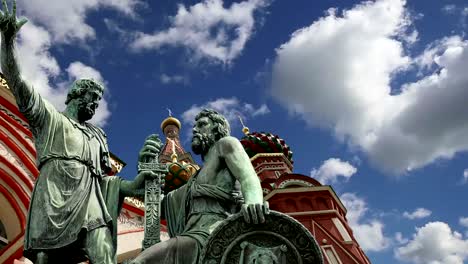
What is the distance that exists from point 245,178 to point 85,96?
1416 millimetres

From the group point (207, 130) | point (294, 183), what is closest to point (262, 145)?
point (294, 183)

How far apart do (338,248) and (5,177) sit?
37.7ft

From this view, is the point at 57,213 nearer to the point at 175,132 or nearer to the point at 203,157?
the point at 203,157

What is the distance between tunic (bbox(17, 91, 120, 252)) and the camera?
341 cm

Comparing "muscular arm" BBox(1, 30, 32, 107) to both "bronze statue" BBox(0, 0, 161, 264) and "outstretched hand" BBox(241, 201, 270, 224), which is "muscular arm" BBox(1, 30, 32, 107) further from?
"outstretched hand" BBox(241, 201, 270, 224)

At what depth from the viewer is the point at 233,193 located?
12.1 ft

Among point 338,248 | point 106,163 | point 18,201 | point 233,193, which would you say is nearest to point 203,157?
point 233,193

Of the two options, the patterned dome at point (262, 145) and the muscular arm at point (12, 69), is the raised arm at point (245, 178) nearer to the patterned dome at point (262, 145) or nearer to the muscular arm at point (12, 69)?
the muscular arm at point (12, 69)

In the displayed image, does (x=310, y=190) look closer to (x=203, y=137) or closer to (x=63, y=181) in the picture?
(x=203, y=137)

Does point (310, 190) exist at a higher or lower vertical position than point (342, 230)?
higher

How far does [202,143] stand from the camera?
13.3ft

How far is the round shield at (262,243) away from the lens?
10.3 feet

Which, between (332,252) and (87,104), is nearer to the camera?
(87,104)

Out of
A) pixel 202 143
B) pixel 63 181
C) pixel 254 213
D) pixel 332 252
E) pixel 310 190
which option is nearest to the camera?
pixel 254 213
